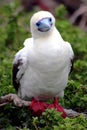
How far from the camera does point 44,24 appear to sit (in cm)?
680

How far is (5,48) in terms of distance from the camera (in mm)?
10203

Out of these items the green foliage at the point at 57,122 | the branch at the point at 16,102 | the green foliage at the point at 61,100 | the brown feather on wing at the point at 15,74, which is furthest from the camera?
the brown feather on wing at the point at 15,74

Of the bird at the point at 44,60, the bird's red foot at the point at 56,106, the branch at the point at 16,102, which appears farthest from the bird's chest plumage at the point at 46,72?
the branch at the point at 16,102

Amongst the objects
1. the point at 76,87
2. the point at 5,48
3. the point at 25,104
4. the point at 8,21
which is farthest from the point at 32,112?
the point at 8,21

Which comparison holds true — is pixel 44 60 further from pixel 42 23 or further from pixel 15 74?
pixel 15 74

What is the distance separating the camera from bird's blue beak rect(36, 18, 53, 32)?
22.3 ft

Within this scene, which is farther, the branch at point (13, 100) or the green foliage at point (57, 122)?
the branch at point (13, 100)

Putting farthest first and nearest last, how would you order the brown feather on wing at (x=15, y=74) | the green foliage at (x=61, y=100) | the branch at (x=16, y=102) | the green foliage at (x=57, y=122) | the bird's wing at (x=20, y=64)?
the brown feather on wing at (x=15, y=74)
the bird's wing at (x=20, y=64)
the branch at (x=16, y=102)
the green foliage at (x=61, y=100)
the green foliage at (x=57, y=122)

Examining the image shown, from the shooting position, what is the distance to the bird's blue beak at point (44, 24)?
6.81 meters

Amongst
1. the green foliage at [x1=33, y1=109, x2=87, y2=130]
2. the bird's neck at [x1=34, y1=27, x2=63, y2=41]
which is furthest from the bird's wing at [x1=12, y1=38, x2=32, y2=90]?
the green foliage at [x1=33, y1=109, x2=87, y2=130]

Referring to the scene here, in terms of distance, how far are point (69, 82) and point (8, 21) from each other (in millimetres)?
3517

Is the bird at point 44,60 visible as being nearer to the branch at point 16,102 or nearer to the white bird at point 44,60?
the white bird at point 44,60

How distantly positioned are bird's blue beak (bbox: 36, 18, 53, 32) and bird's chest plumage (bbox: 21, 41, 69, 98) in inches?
7.8

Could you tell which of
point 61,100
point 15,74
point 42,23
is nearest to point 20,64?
point 15,74
